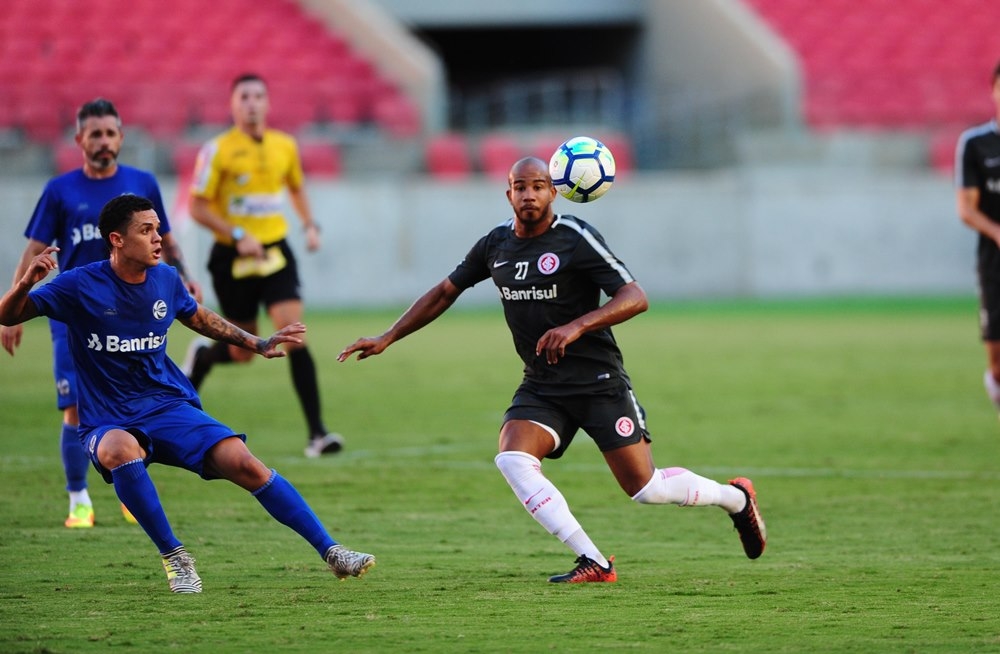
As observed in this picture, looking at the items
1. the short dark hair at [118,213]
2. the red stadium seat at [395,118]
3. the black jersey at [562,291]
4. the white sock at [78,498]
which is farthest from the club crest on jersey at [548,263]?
the red stadium seat at [395,118]

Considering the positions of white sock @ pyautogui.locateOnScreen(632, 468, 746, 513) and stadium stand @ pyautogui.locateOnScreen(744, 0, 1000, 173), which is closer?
white sock @ pyautogui.locateOnScreen(632, 468, 746, 513)

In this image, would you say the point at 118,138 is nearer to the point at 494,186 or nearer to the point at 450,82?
the point at 494,186

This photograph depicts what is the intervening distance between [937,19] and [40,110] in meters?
19.6

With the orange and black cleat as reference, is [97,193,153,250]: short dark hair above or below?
above

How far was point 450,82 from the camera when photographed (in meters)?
38.1

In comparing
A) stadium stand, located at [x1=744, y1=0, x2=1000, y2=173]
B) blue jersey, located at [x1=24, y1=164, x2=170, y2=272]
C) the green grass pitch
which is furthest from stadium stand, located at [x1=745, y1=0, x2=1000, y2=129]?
blue jersey, located at [x1=24, y1=164, x2=170, y2=272]

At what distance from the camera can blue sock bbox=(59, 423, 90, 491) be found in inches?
315

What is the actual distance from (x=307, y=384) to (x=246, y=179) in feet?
5.27

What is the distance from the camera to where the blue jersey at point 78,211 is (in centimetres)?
808

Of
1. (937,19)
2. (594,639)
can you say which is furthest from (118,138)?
(937,19)

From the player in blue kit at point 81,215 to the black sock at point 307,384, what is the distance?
7.88ft

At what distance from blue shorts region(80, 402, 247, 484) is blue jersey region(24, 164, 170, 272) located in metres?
2.06

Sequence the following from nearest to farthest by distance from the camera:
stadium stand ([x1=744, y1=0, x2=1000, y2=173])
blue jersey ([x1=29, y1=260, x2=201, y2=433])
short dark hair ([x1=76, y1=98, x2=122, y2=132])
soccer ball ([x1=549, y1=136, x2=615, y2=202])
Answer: blue jersey ([x1=29, y1=260, x2=201, y2=433]) → soccer ball ([x1=549, y1=136, x2=615, y2=202]) → short dark hair ([x1=76, y1=98, x2=122, y2=132]) → stadium stand ([x1=744, y1=0, x2=1000, y2=173])

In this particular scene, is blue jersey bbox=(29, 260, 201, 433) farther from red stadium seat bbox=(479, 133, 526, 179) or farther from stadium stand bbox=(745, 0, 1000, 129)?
stadium stand bbox=(745, 0, 1000, 129)
